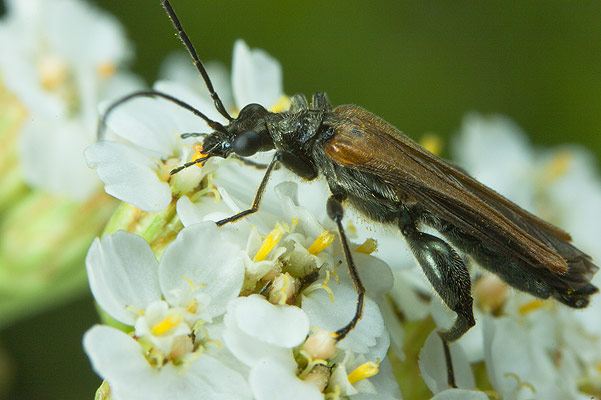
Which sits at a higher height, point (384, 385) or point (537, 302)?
point (537, 302)

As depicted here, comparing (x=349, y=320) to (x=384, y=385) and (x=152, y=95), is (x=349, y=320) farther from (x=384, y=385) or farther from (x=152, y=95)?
(x=152, y=95)

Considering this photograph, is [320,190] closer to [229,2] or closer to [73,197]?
[73,197]

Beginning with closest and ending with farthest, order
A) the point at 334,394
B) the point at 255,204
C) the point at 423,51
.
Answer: the point at 334,394 → the point at 255,204 → the point at 423,51

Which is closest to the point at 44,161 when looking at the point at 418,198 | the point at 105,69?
the point at 105,69

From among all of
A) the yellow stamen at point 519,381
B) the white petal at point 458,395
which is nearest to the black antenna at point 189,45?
the white petal at point 458,395

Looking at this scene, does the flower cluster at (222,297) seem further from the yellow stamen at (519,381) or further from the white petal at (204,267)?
the yellow stamen at (519,381)

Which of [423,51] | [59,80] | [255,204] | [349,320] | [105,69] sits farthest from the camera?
[423,51]

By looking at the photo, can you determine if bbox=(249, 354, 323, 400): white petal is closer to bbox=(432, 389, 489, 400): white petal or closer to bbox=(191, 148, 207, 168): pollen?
bbox=(432, 389, 489, 400): white petal
